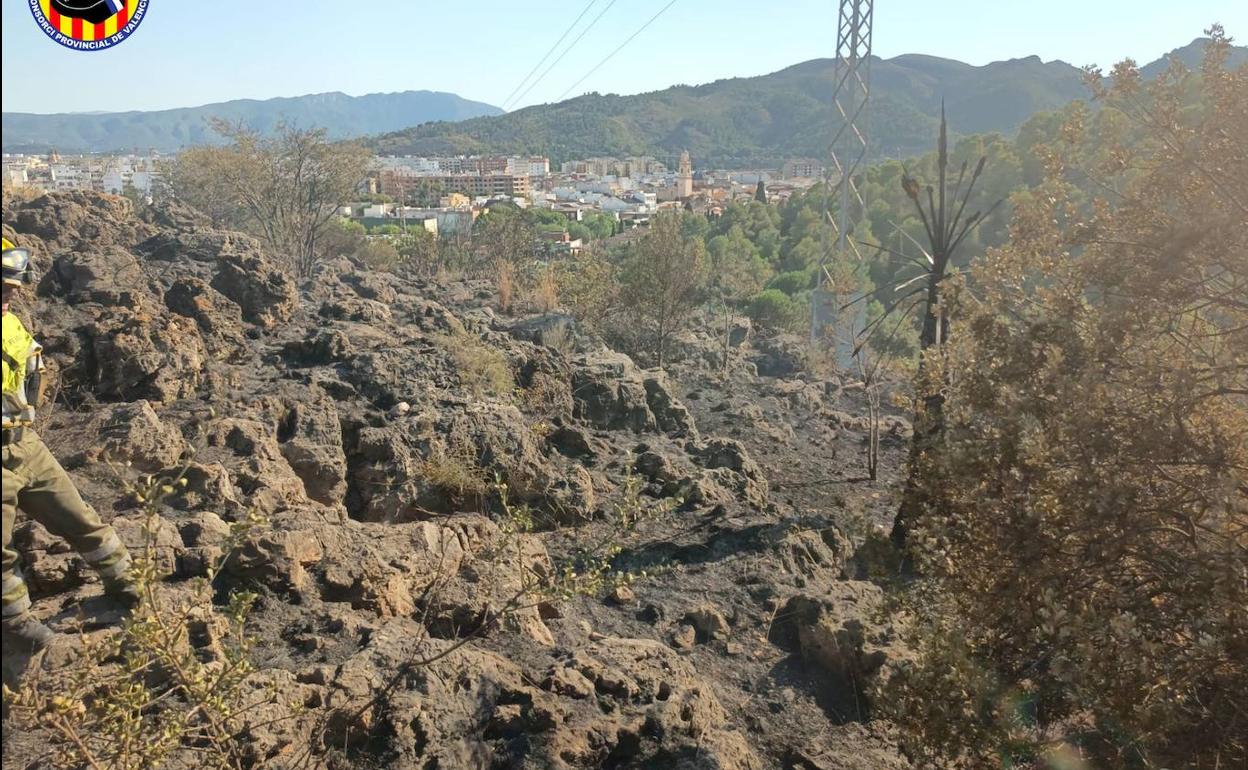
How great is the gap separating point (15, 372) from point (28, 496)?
1.82ft

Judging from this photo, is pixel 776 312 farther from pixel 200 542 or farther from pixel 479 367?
pixel 200 542

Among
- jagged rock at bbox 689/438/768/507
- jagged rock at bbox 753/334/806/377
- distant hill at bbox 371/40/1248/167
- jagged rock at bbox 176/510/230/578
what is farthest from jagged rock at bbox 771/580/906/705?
distant hill at bbox 371/40/1248/167

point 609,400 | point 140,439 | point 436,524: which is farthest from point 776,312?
point 140,439

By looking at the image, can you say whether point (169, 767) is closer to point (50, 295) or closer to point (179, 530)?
point (179, 530)

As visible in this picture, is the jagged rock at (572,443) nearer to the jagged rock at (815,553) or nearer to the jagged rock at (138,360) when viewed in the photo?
the jagged rock at (815,553)

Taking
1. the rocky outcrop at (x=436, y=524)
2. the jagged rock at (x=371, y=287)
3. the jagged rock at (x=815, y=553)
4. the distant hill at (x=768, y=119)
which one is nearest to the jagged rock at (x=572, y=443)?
the rocky outcrop at (x=436, y=524)

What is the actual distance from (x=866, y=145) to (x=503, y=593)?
15771 millimetres

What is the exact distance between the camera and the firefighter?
3342mm

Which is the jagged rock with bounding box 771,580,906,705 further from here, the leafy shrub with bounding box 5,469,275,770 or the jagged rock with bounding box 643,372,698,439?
the jagged rock with bounding box 643,372,698,439

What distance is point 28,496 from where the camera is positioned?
12.0ft

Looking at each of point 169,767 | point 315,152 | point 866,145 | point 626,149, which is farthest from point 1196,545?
point 626,149

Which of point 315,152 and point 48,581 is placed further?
point 315,152

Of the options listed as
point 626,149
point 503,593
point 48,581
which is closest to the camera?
point 48,581

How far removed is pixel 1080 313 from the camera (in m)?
4.30
